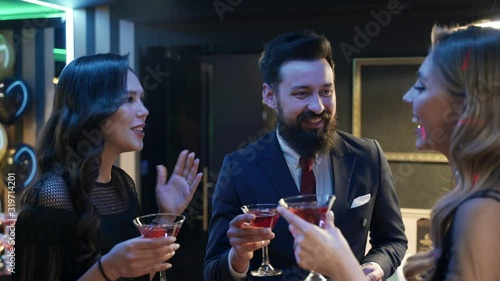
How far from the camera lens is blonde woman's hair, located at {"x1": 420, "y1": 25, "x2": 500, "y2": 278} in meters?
1.37

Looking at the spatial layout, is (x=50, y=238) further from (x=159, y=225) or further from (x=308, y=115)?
(x=308, y=115)

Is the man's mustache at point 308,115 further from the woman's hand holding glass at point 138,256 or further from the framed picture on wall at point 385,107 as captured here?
the framed picture on wall at point 385,107

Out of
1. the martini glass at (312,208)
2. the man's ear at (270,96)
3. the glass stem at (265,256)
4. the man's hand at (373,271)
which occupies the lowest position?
the man's hand at (373,271)

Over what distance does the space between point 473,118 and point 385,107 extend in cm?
300

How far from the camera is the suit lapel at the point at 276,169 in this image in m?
2.21

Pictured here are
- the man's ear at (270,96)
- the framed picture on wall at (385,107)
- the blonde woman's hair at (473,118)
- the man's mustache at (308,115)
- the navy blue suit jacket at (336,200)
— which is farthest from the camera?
the framed picture on wall at (385,107)

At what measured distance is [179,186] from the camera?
2.47 meters

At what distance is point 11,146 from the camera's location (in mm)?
4320

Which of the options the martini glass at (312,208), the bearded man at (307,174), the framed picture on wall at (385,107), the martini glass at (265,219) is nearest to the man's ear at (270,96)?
the bearded man at (307,174)

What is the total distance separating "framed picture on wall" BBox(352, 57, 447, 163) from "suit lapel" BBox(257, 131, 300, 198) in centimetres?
214

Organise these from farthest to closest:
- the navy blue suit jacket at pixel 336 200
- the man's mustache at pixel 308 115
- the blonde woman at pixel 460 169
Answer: the man's mustache at pixel 308 115 < the navy blue suit jacket at pixel 336 200 < the blonde woman at pixel 460 169

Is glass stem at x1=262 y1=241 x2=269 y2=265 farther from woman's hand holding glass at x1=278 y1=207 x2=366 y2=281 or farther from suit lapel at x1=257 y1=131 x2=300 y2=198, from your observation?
woman's hand holding glass at x1=278 y1=207 x2=366 y2=281

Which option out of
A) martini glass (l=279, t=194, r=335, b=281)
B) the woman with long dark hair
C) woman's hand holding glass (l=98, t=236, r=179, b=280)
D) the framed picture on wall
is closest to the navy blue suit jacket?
the woman with long dark hair

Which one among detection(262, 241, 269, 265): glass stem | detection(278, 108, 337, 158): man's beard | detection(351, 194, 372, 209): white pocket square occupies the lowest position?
detection(262, 241, 269, 265): glass stem
